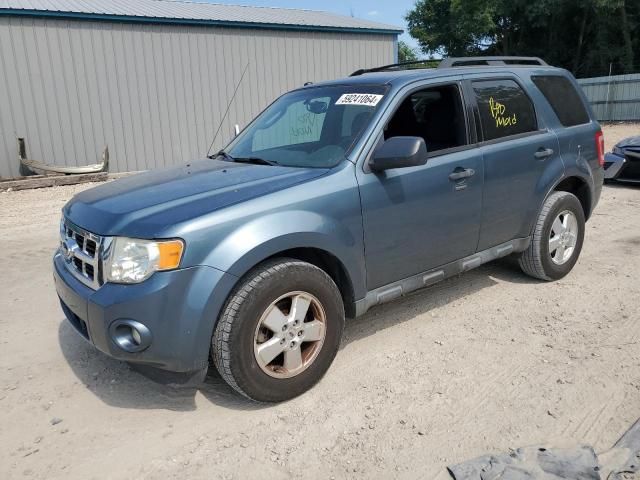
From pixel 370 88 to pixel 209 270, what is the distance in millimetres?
1873

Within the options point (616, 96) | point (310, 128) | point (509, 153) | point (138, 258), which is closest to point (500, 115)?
point (509, 153)

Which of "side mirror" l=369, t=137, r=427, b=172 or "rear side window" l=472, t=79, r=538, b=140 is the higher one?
"rear side window" l=472, t=79, r=538, b=140

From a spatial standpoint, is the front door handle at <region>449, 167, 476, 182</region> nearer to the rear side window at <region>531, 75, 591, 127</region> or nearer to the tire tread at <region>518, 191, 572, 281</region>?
the tire tread at <region>518, 191, 572, 281</region>

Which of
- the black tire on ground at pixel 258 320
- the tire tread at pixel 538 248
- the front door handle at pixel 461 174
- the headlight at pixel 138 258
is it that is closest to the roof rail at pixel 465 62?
the front door handle at pixel 461 174

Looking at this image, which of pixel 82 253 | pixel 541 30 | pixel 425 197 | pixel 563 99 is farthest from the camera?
pixel 541 30

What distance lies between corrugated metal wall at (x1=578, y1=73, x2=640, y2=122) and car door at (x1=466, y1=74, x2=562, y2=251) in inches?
771

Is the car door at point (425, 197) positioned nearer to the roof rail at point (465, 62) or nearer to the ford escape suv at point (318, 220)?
the ford escape suv at point (318, 220)

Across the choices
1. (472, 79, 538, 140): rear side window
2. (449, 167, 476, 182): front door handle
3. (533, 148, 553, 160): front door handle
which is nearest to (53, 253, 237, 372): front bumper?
(449, 167, 476, 182): front door handle

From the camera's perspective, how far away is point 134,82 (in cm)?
1254

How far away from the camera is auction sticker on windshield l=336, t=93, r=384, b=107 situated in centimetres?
376

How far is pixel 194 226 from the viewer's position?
2.83 metres

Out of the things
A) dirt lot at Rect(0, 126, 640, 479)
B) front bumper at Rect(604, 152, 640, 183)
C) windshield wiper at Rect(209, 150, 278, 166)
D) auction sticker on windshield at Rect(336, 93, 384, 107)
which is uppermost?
auction sticker on windshield at Rect(336, 93, 384, 107)

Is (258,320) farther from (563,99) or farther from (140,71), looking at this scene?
(140,71)

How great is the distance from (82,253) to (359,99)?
208 centimetres
